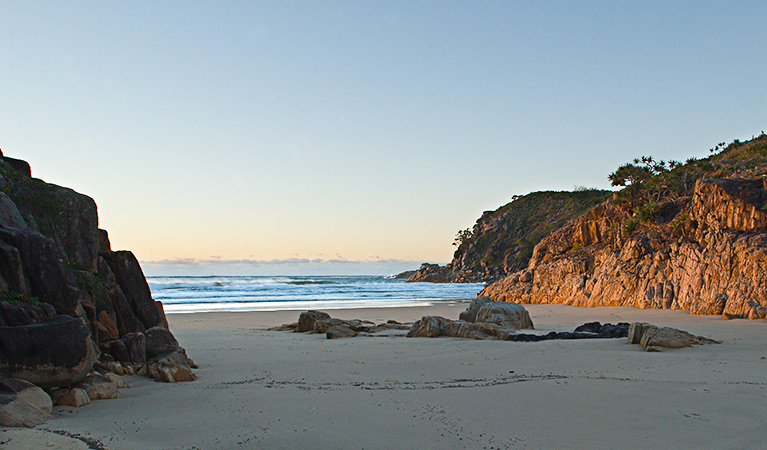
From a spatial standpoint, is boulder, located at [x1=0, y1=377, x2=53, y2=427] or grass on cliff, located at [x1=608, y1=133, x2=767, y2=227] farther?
grass on cliff, located at [x1=608, y1=133, x2=767, y2=227]

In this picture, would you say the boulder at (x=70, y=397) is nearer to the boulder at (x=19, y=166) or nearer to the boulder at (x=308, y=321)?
the boulder at (x=19, y=166)

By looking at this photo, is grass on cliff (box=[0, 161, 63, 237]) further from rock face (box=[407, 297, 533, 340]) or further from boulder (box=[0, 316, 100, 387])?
rock face (box=[407, 297, 533, 340])

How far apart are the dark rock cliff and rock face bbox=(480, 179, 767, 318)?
59.0 ft

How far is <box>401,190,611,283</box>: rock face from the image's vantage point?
8406cm

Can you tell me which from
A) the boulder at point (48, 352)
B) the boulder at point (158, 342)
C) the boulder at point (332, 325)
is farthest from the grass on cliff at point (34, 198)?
the boulder at point (332, 325)

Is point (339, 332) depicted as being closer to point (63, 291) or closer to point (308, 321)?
point (308, 321)

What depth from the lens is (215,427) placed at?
5453mm

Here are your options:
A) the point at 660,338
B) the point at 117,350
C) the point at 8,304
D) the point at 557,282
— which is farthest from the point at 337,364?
the point at 557,282

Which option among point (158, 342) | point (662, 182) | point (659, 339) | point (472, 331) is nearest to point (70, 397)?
point (158, 342)

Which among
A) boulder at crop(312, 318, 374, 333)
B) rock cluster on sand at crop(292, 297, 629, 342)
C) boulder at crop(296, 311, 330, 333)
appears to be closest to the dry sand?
rock cluster on sand at crop(292, 297, 629, 342)

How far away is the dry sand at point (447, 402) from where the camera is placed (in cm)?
509

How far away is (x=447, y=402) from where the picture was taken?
658cm

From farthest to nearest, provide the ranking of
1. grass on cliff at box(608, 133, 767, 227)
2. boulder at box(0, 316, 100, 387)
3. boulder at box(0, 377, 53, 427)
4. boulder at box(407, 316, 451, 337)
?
grass on cliff at box(608, 133, 767, 227), boulder at box(407, 316, 451, 337), boulder at box(0, 316, 100, 387), boulder at box(0, 377, 53, 427)

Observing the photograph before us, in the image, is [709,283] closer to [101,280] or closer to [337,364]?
[337,364]
